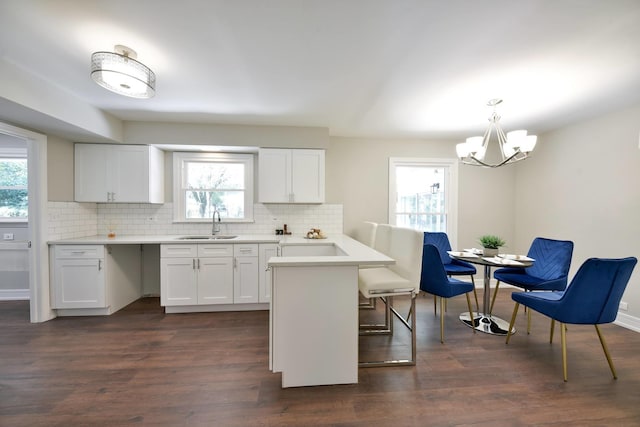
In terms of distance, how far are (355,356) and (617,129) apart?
12.6 ft

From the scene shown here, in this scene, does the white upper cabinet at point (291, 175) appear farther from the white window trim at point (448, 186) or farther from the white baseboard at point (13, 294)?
the white baseboard at point (13, 294)

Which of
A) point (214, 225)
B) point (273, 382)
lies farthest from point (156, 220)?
point (273, 382)

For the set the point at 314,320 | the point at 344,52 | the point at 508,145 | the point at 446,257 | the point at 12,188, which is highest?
the point at 344,52

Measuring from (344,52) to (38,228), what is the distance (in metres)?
3.68

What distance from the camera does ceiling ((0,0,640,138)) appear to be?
1463 mm

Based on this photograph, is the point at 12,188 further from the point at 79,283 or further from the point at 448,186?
the point at 448,186

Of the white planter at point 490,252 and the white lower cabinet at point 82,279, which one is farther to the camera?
the white lower cabinet at point 82,279

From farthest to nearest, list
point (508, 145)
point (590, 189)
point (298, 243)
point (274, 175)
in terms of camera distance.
Answer: point (274, 175)
point (590, 189)
point (298, 243)
point (508, 145)

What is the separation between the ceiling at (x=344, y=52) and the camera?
1463 millimetres

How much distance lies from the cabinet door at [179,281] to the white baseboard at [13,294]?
2.29m

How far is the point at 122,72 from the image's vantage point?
1785mm

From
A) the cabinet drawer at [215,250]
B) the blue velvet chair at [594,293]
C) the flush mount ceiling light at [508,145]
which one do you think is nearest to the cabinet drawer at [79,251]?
the cabinet drawer at [215,250]

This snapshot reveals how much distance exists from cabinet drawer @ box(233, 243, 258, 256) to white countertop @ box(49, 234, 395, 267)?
0.06m

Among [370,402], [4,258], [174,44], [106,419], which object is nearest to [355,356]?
[370,402]
